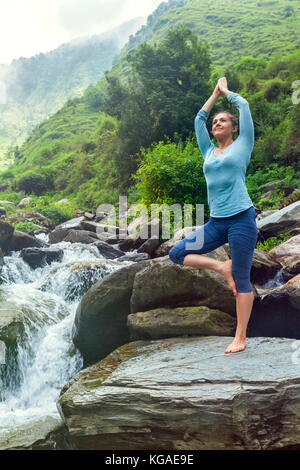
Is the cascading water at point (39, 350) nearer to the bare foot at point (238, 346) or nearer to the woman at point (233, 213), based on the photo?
the bare foot at point (238, 346)

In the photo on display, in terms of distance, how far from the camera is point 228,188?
12.0ft

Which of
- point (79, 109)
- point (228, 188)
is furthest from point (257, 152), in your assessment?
point (79, 109)

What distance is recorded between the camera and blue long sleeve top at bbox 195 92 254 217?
3.63 metres

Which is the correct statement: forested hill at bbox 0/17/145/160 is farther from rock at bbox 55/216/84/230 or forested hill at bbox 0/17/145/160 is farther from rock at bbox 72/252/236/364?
A: rock at bbox 72/252/236/364

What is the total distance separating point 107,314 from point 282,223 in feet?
19.6

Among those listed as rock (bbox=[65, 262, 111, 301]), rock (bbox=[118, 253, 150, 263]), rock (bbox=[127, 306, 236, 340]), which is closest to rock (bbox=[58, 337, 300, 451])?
rock (bbox=[127, 306, 236, 340])

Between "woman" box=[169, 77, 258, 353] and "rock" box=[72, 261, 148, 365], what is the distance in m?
2.33

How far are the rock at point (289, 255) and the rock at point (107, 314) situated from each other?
343 centimetres

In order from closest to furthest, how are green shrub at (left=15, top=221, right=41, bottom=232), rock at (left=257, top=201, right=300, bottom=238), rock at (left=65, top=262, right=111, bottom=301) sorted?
rock at (left=65, top=262, right=111, bottom=301)
rock at (left=257, top=201, right=300, bottom=238)
green shrub at (left=15, top=221, right=41, bottom=232)

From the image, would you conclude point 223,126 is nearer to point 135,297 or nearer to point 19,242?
point 135,297

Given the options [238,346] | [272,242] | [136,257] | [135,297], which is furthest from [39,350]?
[272,242]

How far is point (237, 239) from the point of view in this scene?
142 inches

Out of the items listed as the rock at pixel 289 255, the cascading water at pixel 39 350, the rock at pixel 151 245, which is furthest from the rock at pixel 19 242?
the rock at pixel 289 255

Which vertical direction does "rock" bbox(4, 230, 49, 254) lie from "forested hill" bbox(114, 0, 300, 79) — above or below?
below
